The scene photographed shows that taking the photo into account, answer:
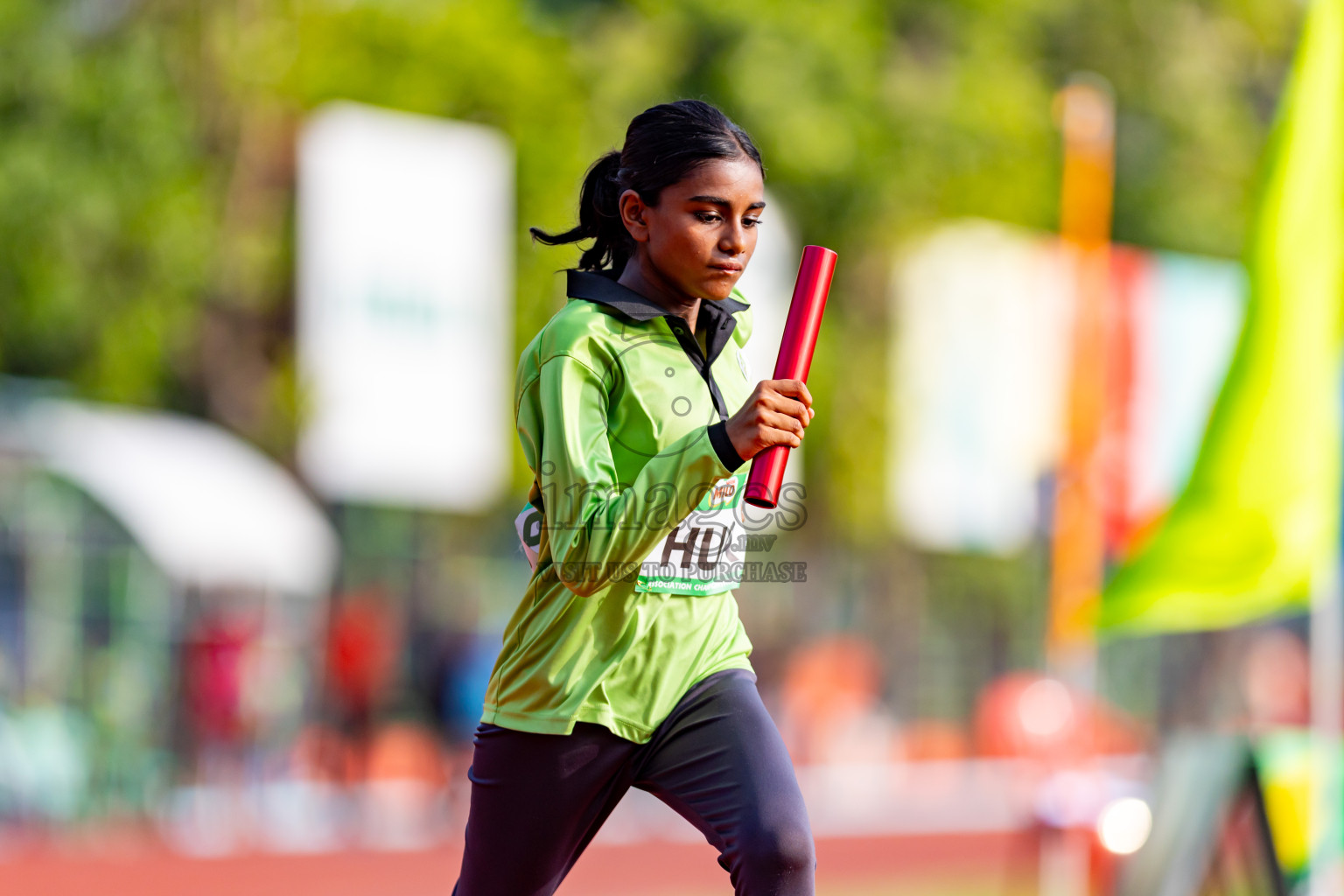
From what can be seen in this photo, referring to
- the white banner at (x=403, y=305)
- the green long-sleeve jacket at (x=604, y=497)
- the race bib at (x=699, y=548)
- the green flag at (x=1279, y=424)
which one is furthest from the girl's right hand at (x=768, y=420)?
the white banner at (x=403, y=305)

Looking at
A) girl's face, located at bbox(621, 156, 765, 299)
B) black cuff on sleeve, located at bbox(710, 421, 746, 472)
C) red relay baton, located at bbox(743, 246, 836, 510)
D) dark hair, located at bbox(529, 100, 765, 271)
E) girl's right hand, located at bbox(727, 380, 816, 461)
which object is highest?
dark hair, located at bbox(529, 100, 765, 271)

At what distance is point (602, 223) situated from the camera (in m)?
3.50

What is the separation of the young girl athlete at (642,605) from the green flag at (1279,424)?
3589mm

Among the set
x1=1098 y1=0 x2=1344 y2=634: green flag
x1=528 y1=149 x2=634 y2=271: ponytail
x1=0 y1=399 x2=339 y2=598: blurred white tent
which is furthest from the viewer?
x1=0 y1=399 x2=339 y2=598: blurred white tent

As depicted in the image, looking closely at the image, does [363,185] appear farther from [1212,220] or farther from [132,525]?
[1212,220]

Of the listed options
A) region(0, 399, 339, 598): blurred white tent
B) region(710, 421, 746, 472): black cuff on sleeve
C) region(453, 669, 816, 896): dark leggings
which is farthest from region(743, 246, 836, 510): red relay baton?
region(0, 399, 339, 598): blurred white tent

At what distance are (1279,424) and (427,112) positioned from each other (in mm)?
12015

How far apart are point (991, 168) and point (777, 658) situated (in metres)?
5.92

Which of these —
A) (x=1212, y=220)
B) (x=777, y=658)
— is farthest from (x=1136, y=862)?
(x=1212, y=220)

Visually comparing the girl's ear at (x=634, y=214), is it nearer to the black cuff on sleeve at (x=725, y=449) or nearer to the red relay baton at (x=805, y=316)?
the red relay baton at (x=805, y=316)

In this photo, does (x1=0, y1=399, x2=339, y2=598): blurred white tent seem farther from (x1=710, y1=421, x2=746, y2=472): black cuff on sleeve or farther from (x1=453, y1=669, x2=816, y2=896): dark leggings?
(x1=710, y1=421, x2=746, y2=472): black cuff on sleeve

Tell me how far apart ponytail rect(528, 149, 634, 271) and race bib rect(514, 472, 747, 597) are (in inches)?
18.7

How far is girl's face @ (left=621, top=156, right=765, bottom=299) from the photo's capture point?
3209mm

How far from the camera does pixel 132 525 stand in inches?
587
